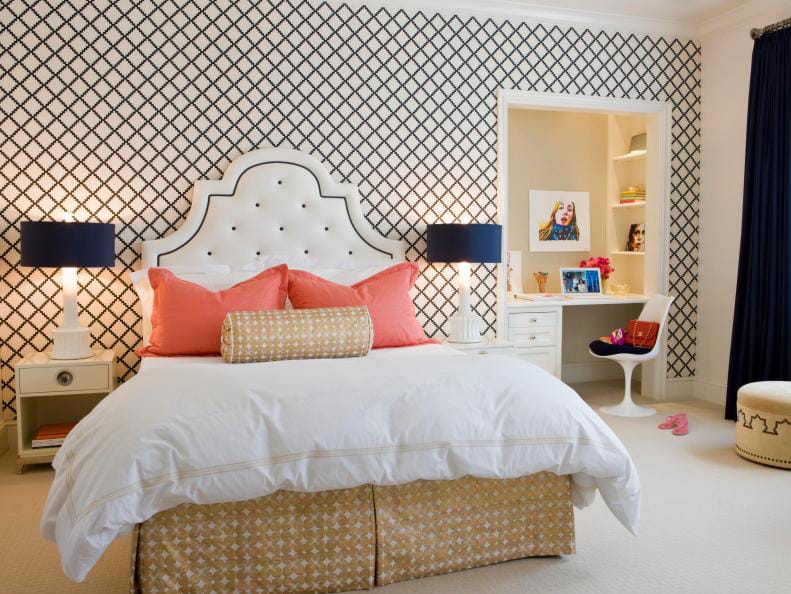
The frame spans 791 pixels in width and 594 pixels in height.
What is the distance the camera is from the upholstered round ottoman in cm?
362

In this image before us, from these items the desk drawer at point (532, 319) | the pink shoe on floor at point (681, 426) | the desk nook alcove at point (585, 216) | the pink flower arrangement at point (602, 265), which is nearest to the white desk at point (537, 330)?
the desk drawer at point (532, 319)

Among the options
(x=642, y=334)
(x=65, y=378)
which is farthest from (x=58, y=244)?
(x=642, y=334)

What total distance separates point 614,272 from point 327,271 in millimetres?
2874

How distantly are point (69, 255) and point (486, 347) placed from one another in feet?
8.08

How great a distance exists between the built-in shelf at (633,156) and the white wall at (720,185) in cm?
46

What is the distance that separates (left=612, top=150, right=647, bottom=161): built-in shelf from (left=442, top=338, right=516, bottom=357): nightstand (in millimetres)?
2175

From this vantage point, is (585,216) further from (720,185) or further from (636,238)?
(720,185)

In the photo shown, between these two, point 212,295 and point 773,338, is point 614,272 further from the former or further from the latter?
point 212,295

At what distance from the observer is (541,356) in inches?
191

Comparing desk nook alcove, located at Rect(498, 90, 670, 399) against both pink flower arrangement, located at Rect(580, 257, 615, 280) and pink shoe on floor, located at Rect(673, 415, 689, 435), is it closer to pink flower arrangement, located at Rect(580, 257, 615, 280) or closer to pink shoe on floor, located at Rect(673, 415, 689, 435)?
pink flower arrangement, located at Rect(580, 257, 615, 280)

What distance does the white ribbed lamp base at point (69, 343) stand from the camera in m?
3.72

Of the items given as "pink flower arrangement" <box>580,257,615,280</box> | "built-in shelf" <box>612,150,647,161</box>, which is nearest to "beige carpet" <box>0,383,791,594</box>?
"pink flower arrangement" <box>580,257,615,280</box>

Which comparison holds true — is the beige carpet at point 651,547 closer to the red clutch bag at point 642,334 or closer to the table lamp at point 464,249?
the red clutch bag at point 642,334

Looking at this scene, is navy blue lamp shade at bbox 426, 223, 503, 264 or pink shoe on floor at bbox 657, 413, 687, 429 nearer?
navy blue lamp shade at bbox 426, 223, 503, 264
